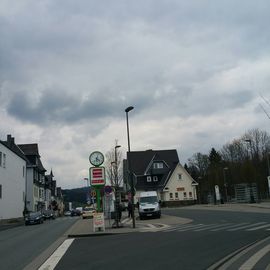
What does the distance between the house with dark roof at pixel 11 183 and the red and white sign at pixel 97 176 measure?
33876 millimetres

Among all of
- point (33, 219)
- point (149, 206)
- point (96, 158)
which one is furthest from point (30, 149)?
point (96, 158)

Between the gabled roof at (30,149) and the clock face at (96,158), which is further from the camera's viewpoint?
the gabled roof at (30,149)

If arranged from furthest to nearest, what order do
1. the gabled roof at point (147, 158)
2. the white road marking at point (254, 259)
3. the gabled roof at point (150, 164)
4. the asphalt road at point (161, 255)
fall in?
the gabled roof at point (147, 158) < the gabled roof at point (150, 164) < the asphalt road at point (161, 255) < the white road marking at point (254, 259)

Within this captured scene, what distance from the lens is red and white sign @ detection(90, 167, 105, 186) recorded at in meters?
27.3

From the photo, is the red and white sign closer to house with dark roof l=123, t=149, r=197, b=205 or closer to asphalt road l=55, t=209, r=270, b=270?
asphalt road l=55, t=209, r=270, b=270

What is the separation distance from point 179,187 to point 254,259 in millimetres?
81569

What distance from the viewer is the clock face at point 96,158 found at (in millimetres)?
27484

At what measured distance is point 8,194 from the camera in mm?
62531

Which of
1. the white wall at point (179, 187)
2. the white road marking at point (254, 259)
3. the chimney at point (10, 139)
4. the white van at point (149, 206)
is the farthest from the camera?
the white wall at point (179, 187)

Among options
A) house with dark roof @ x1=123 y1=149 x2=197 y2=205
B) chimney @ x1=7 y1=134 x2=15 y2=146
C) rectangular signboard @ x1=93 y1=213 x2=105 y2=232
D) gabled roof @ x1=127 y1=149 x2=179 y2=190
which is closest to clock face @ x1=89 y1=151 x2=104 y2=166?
rectangular signboard @ x1=93 y1=213 x2=105 y2=232

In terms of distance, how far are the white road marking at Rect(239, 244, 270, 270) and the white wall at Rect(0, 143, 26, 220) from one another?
1915 inches

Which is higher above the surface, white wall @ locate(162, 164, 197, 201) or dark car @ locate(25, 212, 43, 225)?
white wall @ locate(162, 164, 197, 201)

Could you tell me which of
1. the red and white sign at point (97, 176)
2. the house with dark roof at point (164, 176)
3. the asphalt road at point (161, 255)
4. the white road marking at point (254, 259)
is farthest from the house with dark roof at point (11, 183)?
the white road marking at point (254, 259)

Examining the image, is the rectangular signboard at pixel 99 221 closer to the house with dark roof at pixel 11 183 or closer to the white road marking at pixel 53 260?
the white road marking at pixel 53 260
